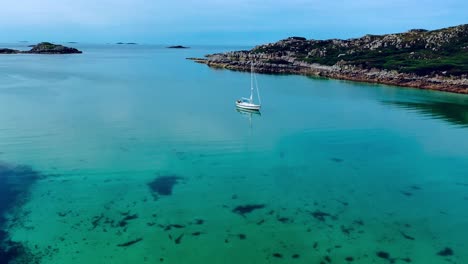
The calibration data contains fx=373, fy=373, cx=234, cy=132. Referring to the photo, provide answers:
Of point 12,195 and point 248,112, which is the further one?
point 248,112

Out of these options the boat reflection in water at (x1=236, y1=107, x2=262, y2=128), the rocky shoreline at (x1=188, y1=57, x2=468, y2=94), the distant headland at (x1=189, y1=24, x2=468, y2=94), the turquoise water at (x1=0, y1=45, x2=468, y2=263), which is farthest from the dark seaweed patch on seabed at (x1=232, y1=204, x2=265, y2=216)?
Result: the distant headland at (x1=189, y1=24, x2=468, y2=94)

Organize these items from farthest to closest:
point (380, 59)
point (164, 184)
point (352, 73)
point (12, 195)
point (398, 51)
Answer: point (398, 51) → point (380, 59) → point (352, 73) → point (164, 184) → point (12, 195)

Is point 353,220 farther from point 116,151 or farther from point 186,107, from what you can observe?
point 186,107

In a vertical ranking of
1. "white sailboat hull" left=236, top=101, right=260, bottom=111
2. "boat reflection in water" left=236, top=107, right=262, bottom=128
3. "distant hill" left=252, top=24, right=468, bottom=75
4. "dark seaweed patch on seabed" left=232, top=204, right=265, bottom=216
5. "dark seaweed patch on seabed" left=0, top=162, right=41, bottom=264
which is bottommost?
"dark seaweed patch on seabed" left=0, top=162, right=41, bottom=264

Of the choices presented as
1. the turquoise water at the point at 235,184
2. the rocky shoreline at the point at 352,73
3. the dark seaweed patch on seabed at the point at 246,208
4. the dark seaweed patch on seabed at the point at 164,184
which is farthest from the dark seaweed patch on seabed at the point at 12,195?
the rocky shoreline at the point at 352,73

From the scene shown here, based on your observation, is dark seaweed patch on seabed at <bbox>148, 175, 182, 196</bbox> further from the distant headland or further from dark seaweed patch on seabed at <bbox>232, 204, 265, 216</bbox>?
the distant headland

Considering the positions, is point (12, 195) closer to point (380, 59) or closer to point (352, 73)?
point (352, 73)

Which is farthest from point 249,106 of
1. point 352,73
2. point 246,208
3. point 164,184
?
point 352,73

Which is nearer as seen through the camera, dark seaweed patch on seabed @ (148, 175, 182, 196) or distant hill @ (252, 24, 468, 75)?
dark seaweed patch on seabed @ (148, 175, 182, 196)
